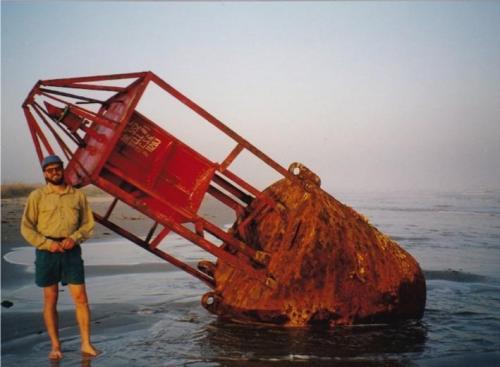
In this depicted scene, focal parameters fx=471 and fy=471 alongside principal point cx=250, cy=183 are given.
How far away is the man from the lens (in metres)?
4.53

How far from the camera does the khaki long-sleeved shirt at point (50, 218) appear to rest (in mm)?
4508

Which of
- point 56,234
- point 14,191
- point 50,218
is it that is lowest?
point 56,234

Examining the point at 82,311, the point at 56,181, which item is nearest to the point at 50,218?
the point at 56,181

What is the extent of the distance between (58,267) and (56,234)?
0.34m

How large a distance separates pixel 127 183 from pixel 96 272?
4770mm

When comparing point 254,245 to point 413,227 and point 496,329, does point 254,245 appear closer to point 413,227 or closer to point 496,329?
point 496,329

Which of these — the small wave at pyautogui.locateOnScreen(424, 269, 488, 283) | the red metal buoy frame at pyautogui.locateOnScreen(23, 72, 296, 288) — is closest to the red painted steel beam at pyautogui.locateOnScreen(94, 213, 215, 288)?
the red metal buoy frame at pyautogui.locateOnScreen(23, 72, 296, 288)

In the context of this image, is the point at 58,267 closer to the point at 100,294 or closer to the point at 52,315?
the point at 52,315

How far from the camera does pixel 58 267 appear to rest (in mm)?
4648

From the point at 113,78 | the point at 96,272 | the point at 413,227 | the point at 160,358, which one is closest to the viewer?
the point at 160,358

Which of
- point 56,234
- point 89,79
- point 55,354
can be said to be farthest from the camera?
point 89,79

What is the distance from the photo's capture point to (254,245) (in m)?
6.54

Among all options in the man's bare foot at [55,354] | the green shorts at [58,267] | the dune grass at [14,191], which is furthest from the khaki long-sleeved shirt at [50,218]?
the dune grass at [14,191]

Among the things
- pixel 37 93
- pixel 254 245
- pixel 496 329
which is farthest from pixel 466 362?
pixel 37 93
